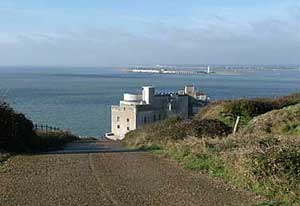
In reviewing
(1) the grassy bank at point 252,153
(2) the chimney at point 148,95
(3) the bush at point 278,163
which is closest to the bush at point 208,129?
(1) the grassy bank at point 252,153

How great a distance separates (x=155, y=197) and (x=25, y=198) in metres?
2.01

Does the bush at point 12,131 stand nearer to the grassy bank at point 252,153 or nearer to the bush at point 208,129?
the grassy bank at point 252,153

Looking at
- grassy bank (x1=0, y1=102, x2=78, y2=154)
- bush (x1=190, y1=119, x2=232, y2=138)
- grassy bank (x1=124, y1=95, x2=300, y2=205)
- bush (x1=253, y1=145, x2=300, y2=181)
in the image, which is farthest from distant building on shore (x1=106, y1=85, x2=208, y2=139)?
bush (x1=253, y1=145, x2=300, y2=181)

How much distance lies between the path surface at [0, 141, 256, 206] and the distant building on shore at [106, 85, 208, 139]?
44943mm

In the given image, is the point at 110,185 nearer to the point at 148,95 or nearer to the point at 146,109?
the point at 146,109

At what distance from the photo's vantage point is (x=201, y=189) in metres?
9.45

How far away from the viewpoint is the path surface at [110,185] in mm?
8516

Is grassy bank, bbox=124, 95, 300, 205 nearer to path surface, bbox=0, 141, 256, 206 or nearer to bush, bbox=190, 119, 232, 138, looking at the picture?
bush, bbox=190, 119, 232, 138

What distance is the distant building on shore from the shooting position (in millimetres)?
61406

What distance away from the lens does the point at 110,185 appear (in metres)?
9.92

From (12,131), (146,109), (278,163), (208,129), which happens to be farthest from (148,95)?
(278,163)

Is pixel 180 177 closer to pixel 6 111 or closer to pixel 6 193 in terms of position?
pixel 6 193

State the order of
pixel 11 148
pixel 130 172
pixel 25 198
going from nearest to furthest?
pixel 25 198
pixel 130 172
pixel 11 148

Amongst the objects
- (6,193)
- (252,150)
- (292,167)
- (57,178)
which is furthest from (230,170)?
(6,193)
